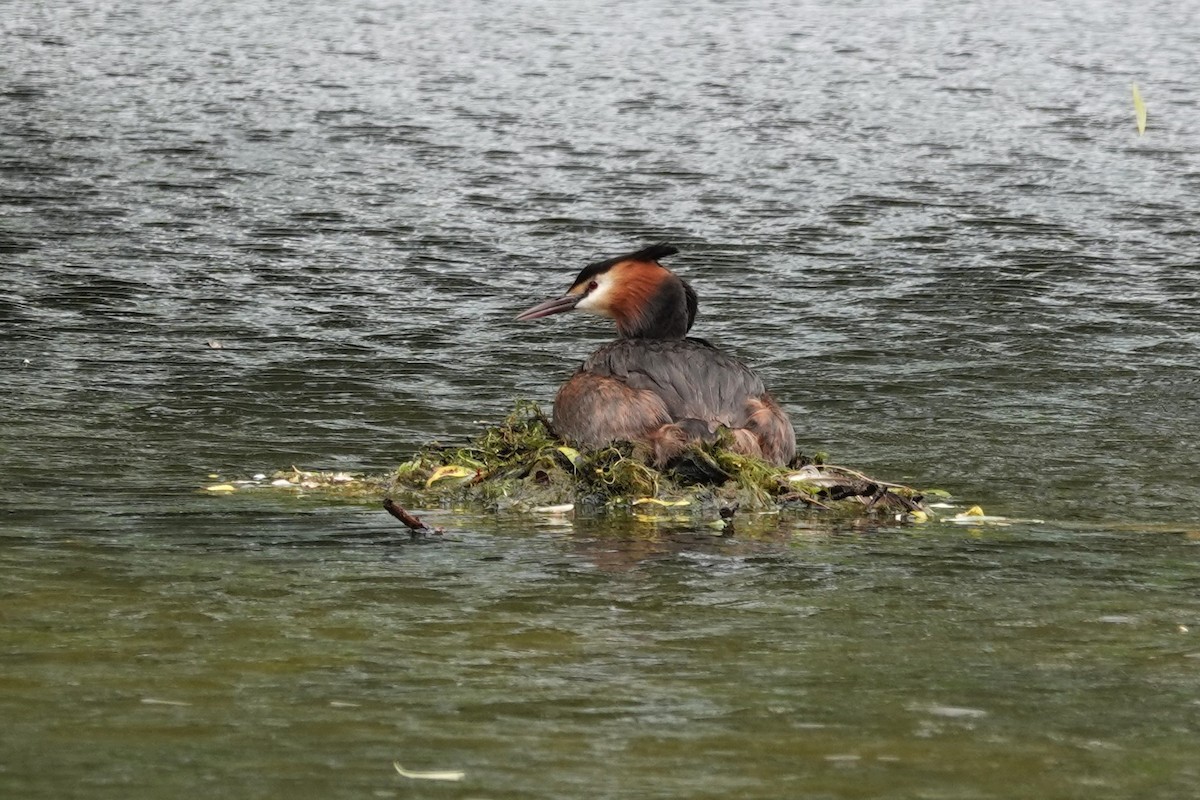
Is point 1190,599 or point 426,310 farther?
point 426,310

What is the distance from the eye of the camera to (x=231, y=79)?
24438 millimetres

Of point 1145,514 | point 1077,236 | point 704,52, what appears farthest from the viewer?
point 704,52

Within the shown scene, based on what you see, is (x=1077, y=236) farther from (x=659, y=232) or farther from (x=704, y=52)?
(x=704, y=52)

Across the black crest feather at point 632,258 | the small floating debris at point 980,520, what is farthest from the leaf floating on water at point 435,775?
the black crest feather at point 632,258

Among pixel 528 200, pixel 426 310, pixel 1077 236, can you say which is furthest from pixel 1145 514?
pixel 528 200

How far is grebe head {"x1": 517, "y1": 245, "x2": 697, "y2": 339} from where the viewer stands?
1009cm

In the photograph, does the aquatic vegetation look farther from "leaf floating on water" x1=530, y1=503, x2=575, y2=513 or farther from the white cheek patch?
the white cheek patch

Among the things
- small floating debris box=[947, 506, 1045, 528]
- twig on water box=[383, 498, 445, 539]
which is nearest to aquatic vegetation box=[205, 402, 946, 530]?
small floating debris box=[947, 506, 1045, 528]

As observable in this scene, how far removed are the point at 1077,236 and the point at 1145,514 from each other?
8415mm

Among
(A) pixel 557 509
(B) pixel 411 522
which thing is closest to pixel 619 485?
(A) pixel 557 509

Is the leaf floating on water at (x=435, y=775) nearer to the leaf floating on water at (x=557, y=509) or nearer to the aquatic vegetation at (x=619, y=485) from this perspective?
the aquatic vegetation at (x=619, y=485)

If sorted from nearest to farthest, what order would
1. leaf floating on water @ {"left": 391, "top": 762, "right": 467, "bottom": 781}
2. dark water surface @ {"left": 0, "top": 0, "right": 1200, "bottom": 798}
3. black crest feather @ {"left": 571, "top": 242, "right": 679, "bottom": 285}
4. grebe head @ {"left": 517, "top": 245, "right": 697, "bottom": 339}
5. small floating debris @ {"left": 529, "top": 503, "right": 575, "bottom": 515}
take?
1. leaf floating on water @ {"left": 391, "top": 762, "right": 467, "bottom": 781}
2. dark water surface @ {"left": 0, "top": 0, "right": 1200, "bottom": 798}
3. small floating debris @ {"left": 529, "top": 503, "right": 575, "bottom": 515}
4. black crest feather @ {"left": 571, "top": 242, "right": 679, "bottom": 285}
5. grebe head @ {"left": 517, "top": 245, "right": 697, "bottom": 339}

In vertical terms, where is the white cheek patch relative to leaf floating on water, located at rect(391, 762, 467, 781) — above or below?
above

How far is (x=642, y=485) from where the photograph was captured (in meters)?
8.99
